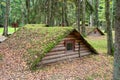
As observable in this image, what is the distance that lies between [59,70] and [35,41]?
126 inches

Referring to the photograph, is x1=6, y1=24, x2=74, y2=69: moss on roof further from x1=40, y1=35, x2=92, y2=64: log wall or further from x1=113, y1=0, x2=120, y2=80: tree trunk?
x1=113, y1=0, x2=120, y2=80: tree trunk

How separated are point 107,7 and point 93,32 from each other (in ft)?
50.6

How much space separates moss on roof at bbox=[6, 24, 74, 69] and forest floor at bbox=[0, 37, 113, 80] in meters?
0.60

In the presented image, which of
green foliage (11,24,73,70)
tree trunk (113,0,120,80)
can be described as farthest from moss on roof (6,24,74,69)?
tree trunk (113,0,120,80)

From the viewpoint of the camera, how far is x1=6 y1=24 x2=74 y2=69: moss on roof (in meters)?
12.1

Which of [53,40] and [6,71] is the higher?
[53,40]

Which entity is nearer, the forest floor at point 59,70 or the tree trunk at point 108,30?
the forest floor at point 59,70

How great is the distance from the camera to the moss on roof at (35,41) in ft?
39.7

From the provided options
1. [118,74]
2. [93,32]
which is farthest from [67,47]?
[93,32]

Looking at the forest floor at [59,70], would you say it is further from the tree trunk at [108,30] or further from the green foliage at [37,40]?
the tree trunk at [108,30]

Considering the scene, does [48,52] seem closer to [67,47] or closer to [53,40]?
[53,40]

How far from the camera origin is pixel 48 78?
1049 centimetres

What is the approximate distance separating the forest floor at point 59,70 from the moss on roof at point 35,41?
601 millimetres

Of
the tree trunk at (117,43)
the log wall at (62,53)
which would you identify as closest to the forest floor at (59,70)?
the log wall at (62,53)
